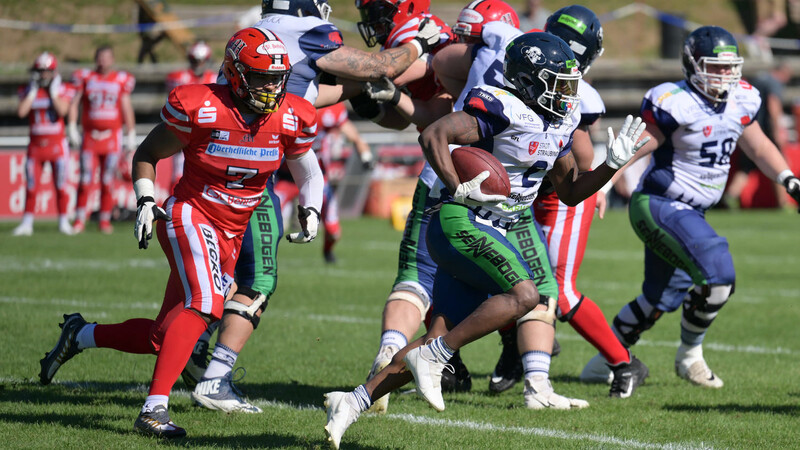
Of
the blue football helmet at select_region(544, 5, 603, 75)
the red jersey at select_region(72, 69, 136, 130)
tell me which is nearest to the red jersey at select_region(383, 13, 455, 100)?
the blue football helmet at select_region(544, 5, 603, 75)

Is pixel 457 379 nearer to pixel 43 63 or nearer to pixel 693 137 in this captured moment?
pixel 693 137

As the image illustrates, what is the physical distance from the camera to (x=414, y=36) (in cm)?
573

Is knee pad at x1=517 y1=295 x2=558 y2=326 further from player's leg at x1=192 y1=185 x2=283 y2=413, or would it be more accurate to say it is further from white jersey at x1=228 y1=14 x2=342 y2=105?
white jersey at x1=228 y1=14 x2=342 y2=105

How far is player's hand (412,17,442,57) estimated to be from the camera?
5.73m

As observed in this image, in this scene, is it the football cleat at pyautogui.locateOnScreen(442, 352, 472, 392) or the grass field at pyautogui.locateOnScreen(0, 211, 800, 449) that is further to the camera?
the football cleat at pyautogui.locateOnScreen(442, 352, 472, 392)

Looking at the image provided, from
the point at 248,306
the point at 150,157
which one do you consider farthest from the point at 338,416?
the point at 150,157

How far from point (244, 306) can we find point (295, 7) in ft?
5.17

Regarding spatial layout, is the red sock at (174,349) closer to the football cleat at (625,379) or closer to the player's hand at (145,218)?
the player's hand at (145,218)

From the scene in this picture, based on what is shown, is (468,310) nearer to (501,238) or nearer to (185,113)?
(501,238)

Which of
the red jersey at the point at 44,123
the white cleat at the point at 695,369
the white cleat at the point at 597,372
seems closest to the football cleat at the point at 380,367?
the white cleat at the point at 597,372

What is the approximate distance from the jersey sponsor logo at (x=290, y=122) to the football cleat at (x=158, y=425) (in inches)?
52.0

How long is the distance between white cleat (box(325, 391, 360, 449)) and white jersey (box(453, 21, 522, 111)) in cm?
176

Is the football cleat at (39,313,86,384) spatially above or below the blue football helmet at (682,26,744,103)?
below

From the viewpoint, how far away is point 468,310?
14.8 ft
